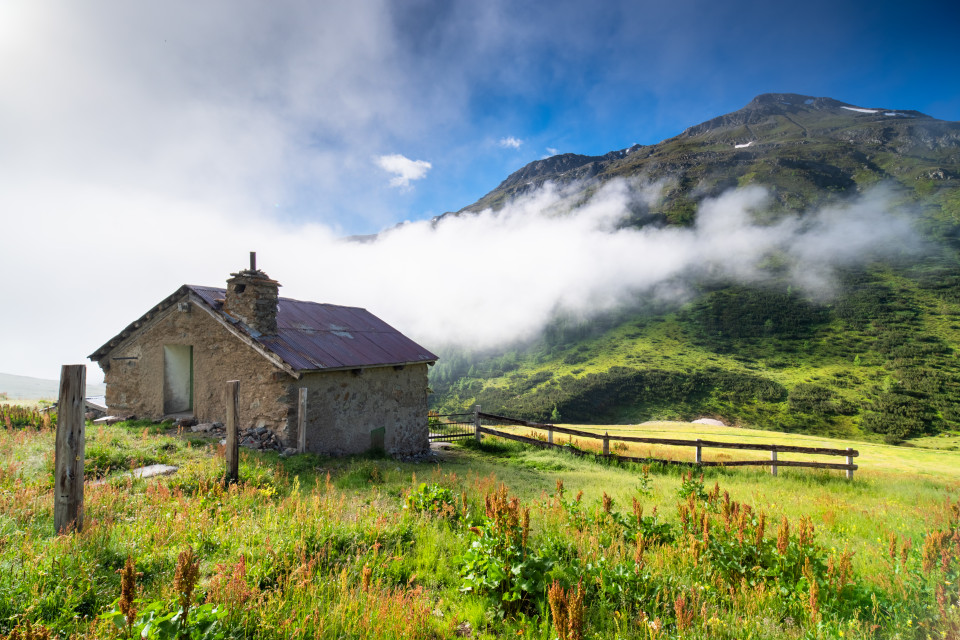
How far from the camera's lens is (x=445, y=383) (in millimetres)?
144250

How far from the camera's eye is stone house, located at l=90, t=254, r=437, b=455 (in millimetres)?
13070

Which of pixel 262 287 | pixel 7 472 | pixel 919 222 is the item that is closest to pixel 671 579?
pixel 7 472

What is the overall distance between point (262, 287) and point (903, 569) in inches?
609

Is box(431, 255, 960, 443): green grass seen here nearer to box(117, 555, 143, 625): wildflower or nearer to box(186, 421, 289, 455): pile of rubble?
box(186, 421, 289, 455): pile of rubble

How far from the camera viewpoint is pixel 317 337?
1567 cm

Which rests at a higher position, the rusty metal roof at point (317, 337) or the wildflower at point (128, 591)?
the rusty metal roof at point (317, 337)

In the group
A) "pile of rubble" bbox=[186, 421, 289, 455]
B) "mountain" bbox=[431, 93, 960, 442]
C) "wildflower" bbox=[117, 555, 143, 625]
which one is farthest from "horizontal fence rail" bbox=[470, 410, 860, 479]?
"mountain" bbox=[431, 93, 960, 442]

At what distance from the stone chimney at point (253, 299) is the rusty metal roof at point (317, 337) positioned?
0.28 m

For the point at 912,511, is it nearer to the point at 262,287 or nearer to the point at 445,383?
the point at 262,287

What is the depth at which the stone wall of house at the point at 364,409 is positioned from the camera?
13383mm

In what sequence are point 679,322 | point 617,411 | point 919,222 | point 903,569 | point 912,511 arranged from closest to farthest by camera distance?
A: point 903,569, point 912,511, point 617,411, point 679,322, point 919,222

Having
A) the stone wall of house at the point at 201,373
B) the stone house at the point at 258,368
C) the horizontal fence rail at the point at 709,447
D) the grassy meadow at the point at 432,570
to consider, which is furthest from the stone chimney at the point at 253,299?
the horizontal fence rail at the point at 709,447

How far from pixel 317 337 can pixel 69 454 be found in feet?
33.7

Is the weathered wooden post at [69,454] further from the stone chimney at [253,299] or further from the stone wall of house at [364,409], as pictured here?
the stone chimney at [253,299]
